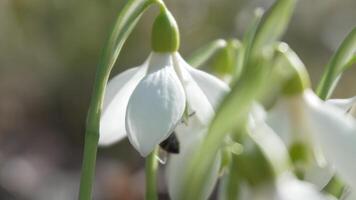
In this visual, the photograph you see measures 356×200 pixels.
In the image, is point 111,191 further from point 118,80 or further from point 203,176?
point 203,176

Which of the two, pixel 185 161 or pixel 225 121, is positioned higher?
pixel 225 121

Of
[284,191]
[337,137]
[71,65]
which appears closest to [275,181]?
[284,191]

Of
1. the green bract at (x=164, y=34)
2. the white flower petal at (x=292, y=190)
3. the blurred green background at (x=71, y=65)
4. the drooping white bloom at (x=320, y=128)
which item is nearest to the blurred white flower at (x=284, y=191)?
the white flower petal at (x=292, y=190)

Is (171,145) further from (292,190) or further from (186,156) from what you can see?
(292,190)

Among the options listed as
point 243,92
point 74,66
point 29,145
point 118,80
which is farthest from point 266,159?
point 74,66

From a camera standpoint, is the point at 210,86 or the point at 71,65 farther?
the point at 71,65

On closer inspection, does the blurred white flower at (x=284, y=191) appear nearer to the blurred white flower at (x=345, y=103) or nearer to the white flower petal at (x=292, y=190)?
the white flower petal at (x=292, y=190)

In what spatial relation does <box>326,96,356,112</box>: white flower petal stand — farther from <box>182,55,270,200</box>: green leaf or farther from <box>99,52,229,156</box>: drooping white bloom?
<box>182,55,270,200</box>: green leaf
